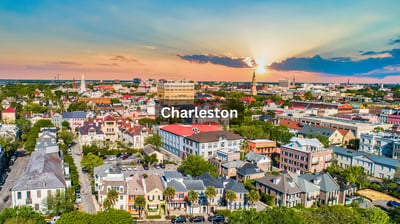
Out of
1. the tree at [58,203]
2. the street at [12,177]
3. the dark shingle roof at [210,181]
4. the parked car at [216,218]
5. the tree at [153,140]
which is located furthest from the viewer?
the tree at [153,140]

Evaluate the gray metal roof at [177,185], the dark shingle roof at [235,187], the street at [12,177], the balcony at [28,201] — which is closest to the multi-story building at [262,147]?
→ the dark shingle roof at [235,187]

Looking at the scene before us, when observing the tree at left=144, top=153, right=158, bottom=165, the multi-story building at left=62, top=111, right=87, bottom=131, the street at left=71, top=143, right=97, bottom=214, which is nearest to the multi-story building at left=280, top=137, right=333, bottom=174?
the tree at left=144, top=153, right=158, bottom=165

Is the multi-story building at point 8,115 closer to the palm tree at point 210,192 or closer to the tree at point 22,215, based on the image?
the tree at point 22,215

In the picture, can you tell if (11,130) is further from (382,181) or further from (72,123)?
(382,181)

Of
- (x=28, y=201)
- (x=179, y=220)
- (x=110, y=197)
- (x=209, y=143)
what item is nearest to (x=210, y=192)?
(x=179, y=220)

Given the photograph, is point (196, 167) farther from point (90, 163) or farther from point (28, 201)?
point (28, 201)

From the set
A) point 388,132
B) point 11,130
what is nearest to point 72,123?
point 11,130
